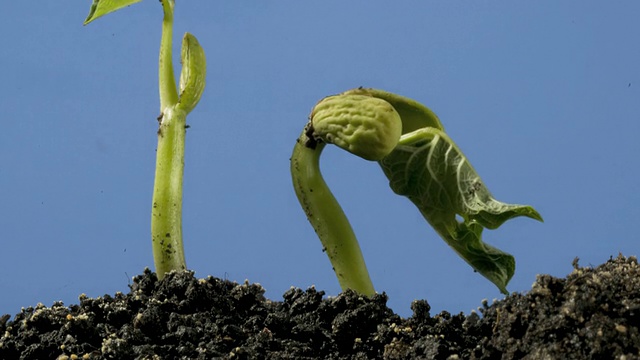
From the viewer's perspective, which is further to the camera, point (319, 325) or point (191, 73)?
point (191, 73)

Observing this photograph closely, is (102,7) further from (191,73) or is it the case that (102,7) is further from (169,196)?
(169,196)

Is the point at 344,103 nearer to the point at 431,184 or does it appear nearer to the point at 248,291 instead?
the point at 431,184

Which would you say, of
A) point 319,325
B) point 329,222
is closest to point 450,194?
point 329,222

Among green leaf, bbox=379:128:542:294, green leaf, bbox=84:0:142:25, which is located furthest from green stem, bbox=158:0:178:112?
green leaf, bbox=379:128:542:294

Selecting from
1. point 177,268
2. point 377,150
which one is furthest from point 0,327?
point 377,150

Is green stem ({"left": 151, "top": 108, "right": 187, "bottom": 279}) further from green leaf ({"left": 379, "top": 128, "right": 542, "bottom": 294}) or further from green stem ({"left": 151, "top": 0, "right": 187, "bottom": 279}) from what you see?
green leaf ({"left": 379, "top": 128, "right": 542, "bottom": 294})

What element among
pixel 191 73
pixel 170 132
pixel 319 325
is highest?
pixel 191 73
